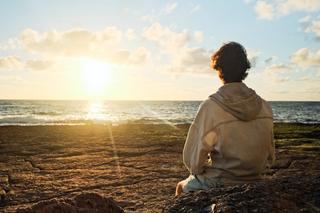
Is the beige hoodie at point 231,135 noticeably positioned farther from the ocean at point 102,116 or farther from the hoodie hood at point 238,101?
the ocean at point 102,116

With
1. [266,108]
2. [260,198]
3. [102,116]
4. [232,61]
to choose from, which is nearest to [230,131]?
[266,108]

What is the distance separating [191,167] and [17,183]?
160 inches

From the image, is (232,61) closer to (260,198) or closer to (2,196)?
(260,198)

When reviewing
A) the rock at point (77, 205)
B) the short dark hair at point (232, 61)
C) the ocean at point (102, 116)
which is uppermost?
the short dark hair at point (232, 61)

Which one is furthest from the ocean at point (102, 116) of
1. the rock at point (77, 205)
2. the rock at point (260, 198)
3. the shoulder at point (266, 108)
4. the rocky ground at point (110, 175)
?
the rock at point (260, 198)

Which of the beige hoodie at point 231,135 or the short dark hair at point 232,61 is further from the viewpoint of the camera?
the short dark hair at point 232,61

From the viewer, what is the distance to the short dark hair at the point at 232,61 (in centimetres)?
334

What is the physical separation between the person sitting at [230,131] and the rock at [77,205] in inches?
28.0

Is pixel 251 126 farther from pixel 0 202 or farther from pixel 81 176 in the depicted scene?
pixel 81 176

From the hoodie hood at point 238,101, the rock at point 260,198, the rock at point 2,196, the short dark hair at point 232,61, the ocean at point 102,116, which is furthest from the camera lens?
the ocean at point 102,116

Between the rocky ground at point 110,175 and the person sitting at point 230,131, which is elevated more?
the person sitting at point 230,131

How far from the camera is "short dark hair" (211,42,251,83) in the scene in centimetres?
334

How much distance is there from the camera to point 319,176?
2518 mm

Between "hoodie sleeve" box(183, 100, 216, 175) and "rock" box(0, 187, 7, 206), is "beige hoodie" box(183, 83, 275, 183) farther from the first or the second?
"rock" box(0, 187, 7, 206)
